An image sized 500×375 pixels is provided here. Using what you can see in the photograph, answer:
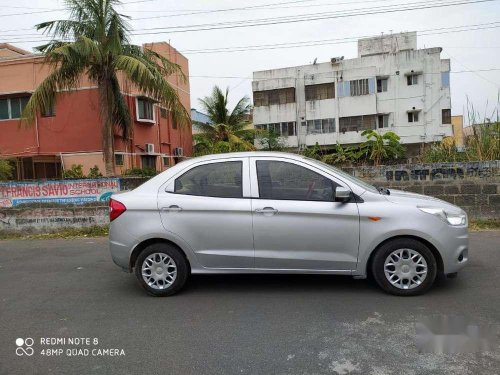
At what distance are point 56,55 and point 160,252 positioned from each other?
9420mm

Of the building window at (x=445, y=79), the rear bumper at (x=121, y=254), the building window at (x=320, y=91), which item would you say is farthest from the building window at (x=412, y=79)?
the rear bumper at (x=121, y=254)

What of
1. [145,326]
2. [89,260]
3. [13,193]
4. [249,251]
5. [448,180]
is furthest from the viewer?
[13,193]

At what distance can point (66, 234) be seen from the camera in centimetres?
992

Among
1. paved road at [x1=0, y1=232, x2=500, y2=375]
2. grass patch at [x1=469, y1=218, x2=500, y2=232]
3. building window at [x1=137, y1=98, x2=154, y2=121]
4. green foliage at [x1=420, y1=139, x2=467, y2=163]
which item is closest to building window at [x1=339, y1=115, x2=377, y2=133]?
building window at [x1=137, y1=98, x2=154, y2=121]

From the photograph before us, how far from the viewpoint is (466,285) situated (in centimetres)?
518

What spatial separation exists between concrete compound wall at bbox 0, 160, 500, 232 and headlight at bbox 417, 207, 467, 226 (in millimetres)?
4532

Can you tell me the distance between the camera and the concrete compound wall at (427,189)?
8984 millimetres

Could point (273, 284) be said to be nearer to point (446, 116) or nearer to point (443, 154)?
point (443, 154)

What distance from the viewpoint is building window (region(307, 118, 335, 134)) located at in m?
39.6

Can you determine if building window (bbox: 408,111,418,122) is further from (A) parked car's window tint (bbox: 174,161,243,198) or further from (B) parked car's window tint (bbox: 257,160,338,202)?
(A) parked car's window tint (bbox: 174,161,243,198)

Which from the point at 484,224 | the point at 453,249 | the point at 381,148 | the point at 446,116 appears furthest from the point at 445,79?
the point at 453,249

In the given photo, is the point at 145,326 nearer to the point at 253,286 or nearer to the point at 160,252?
the point at 160,252

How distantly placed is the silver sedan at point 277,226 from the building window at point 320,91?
35.7 metres

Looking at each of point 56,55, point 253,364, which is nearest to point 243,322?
point 253,364
